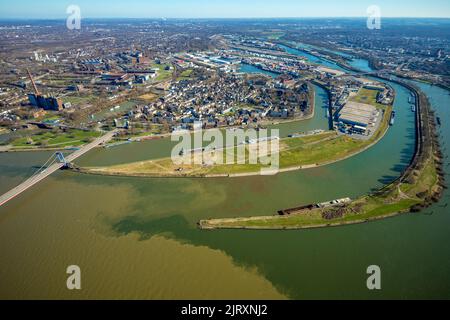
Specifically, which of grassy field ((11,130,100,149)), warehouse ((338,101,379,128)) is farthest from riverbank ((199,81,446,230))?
grassy field ((11,130,100,149))

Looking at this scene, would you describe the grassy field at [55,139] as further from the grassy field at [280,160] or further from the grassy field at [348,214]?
the grassy field at [348,214]

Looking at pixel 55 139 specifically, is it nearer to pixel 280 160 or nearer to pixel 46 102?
pixel 46 102

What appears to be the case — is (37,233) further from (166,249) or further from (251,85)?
(251,85)

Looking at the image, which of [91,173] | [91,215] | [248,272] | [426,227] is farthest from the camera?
[91,173]

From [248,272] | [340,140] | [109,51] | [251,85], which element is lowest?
[248,272]

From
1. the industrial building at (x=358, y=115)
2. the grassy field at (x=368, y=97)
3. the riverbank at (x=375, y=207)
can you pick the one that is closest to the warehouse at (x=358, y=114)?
the industrial building at (x=358, y=115)

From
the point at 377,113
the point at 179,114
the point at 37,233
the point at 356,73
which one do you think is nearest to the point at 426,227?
the point at 377,113
